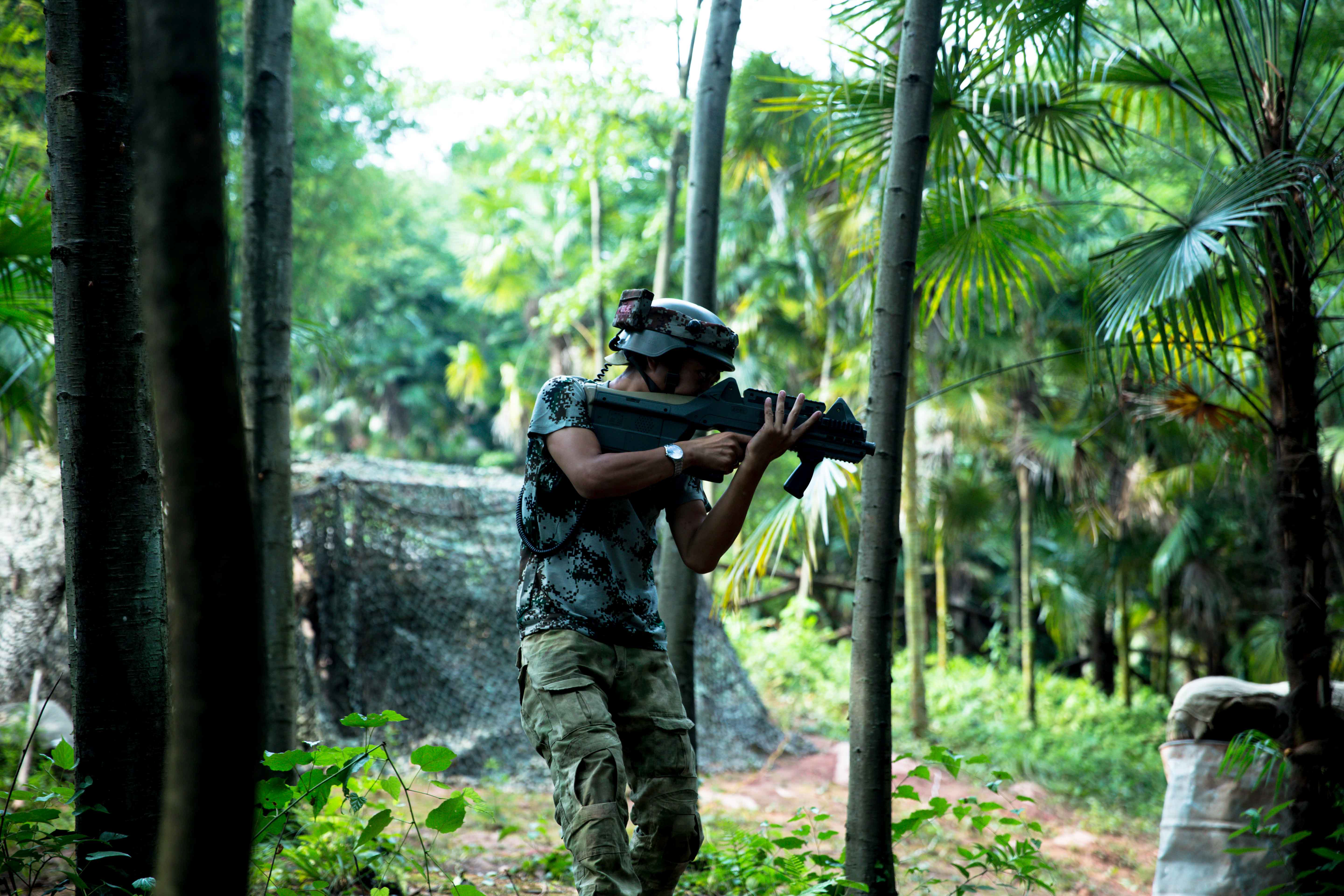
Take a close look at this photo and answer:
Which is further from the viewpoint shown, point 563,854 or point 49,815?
point 563,854

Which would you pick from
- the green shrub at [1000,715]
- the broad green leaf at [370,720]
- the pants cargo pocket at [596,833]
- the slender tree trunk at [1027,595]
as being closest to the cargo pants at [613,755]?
the pants cargo pocket at [596,833]

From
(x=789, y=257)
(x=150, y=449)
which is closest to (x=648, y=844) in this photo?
(x=150, y=449)

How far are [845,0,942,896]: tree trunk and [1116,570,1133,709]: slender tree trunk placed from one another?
1209 centimetres

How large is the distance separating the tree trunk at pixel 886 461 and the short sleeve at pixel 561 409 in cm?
110

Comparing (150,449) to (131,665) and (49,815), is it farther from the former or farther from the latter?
(49,815)

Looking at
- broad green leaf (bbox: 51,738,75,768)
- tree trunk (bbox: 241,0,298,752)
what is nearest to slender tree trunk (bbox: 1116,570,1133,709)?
tree trunk (bbox: 241,0,298,752)

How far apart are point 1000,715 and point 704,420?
1094cm

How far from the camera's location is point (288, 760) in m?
2.79

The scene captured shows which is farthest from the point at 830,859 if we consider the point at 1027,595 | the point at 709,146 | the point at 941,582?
the point at 941,582

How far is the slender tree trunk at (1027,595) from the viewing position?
41.1ft

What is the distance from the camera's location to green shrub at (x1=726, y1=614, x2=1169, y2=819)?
33.5 ft

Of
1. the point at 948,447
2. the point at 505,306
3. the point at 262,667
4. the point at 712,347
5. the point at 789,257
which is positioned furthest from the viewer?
the point at 505,306

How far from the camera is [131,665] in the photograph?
109 inches

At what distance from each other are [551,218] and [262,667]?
22036mm
